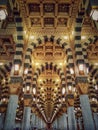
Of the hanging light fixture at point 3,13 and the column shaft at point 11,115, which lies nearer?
the hanging light fixture at point 3,13

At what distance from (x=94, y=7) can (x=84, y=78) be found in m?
4.37

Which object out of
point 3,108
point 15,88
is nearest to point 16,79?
point 15,88

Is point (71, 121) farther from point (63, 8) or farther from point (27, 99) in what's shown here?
point (63, 8)

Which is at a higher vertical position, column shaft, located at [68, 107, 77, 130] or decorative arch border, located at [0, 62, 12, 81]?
decorative arch border, located at [0, 62, 12, 81]

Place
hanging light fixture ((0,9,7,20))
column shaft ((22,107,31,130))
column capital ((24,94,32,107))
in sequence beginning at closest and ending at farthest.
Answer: hanging light fixture ((0,9,7,20)) < column shaft ((22,107,31,130)) < column capital ((24,94,32,107))

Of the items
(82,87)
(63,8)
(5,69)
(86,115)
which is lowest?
(86,115)

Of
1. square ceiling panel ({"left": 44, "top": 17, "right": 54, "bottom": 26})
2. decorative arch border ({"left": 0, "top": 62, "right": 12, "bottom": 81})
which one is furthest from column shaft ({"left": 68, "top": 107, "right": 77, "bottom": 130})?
decorative arch border ({"left": 0, "top": 62, "right": 12, "bottom": 81})

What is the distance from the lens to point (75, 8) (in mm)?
9836

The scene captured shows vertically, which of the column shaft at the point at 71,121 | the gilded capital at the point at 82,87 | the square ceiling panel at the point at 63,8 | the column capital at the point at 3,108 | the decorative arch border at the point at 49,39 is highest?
the square ceiling panel at the point at 63,8

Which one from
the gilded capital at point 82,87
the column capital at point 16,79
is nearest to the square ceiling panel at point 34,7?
the column capital at point 16,79

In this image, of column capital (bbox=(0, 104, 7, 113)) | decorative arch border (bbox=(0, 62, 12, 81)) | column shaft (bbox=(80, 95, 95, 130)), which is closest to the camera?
column shaft (bbox=(80, 95, 95, 130))

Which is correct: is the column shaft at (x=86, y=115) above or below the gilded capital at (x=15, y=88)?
below

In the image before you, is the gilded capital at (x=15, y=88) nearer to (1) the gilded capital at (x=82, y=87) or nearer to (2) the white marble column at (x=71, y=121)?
(1) the gilded capital at (x=82, y=87)

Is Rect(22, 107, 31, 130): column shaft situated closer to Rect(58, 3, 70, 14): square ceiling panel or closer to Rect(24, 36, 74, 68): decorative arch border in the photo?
Rect(24, 36, 74, 68): decorative arch border
